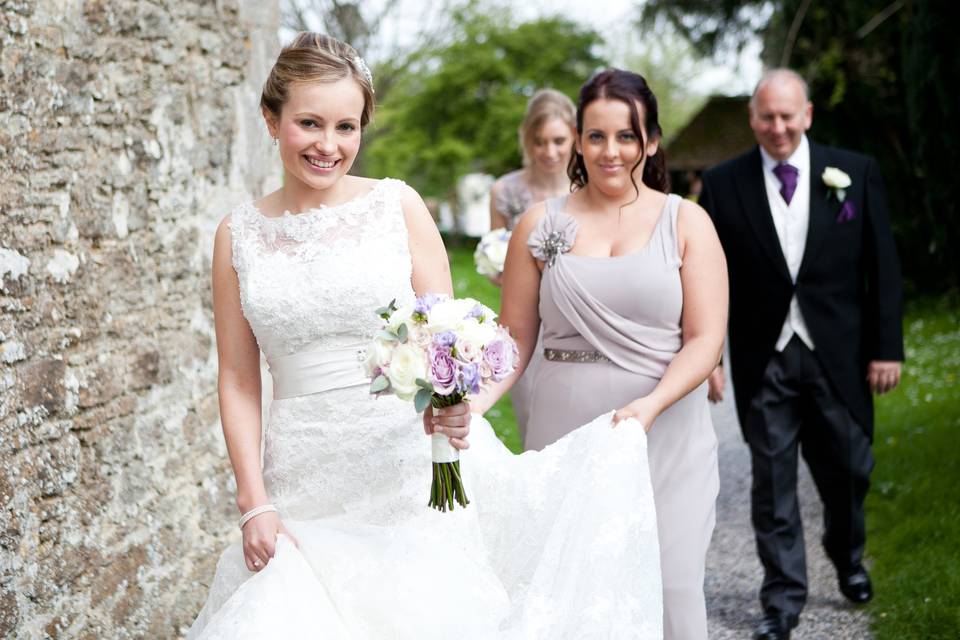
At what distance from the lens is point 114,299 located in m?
5.18

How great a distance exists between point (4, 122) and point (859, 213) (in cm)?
385

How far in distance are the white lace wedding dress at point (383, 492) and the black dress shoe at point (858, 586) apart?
9.14 ft

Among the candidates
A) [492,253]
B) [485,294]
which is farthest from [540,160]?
[485,294]

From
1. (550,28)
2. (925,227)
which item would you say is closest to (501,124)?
(550,28)

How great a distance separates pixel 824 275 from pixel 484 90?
38.2 m

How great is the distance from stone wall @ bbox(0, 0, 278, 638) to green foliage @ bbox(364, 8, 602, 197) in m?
34.8

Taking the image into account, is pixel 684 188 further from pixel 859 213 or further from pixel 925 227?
pixel 859 213

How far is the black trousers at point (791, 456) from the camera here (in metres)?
5.45

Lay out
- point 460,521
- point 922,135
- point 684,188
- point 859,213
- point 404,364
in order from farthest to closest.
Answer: point 684,188
point 922,135
point 859,213
point 460,521
point 404,364

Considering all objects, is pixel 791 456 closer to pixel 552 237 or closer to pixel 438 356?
pixel 552 237

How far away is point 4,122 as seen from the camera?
4.30 meters

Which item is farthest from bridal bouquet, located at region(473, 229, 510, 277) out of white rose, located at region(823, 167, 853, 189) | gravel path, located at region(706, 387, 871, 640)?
gravel path, located at region(706, 387, 871, 640)

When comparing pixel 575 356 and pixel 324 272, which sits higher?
pixel 324 272

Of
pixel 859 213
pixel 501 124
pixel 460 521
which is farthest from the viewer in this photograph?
pixel 501 124
